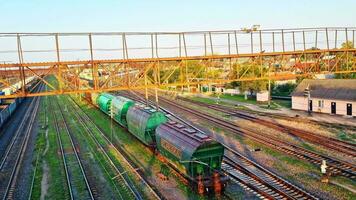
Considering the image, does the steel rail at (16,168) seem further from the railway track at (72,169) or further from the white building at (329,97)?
the white building at (329,97)

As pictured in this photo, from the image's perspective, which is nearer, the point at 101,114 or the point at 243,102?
the point at 101,114

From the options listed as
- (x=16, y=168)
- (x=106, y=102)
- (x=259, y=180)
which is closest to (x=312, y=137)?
(x=259, y=180)

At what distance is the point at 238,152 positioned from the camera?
2828cm

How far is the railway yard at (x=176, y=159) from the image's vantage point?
19.9 m

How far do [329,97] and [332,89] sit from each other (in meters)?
2.04

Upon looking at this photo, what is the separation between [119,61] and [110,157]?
25.9ft

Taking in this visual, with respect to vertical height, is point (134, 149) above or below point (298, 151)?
above

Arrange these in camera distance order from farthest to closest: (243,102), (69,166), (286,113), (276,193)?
1. (243,102)
2. (286,113)
3. (69,166)
4. (276,193)

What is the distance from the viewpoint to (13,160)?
96.3ft

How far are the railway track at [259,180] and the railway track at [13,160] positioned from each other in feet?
46.2

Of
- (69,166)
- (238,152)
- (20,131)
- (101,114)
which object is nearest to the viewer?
(69,166)

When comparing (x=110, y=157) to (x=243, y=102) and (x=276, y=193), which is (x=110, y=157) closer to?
(x=276, y=193)

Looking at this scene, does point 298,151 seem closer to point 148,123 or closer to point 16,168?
point 148,123

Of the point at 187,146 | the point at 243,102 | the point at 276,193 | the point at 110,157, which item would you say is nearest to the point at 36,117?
the point at 110,157
